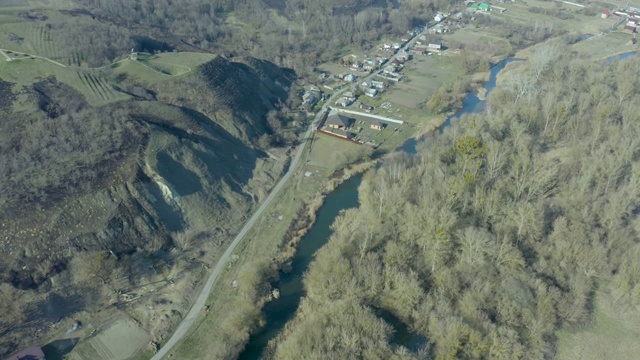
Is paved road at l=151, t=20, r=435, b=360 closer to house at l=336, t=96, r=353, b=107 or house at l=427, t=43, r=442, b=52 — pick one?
house at l=336, t=96, r=353, b=107

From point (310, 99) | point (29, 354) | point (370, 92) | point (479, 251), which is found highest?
point (479, 251)

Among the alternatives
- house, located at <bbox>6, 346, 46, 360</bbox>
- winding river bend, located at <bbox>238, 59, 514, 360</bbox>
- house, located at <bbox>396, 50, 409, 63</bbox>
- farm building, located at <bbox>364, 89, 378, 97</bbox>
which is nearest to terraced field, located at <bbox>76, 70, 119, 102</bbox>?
winding river bend, located at <bbox>238, 59, 514, 360</bbox>

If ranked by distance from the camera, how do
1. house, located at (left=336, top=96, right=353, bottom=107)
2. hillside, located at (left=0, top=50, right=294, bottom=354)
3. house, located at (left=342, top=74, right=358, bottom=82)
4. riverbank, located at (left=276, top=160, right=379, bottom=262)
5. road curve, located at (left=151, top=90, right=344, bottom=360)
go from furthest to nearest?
house, located at (left=342, top=74, right=358, bottom=82)
house, located at (left=336, top=96, right=353, bottom=107)
riverbank, located at (left=276, top=160, right=379, bottom=262)
hillside, located at (left=0, top=50, right=294, bottom=354)
road curve, located at (left=151, top=90, right=344, bottom=360)

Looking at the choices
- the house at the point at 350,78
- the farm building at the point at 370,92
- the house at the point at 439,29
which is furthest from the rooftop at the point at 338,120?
the house at the point at 439,29

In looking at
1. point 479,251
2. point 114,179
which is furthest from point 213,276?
point 479,251

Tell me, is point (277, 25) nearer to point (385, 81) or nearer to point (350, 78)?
point (350, 78)
